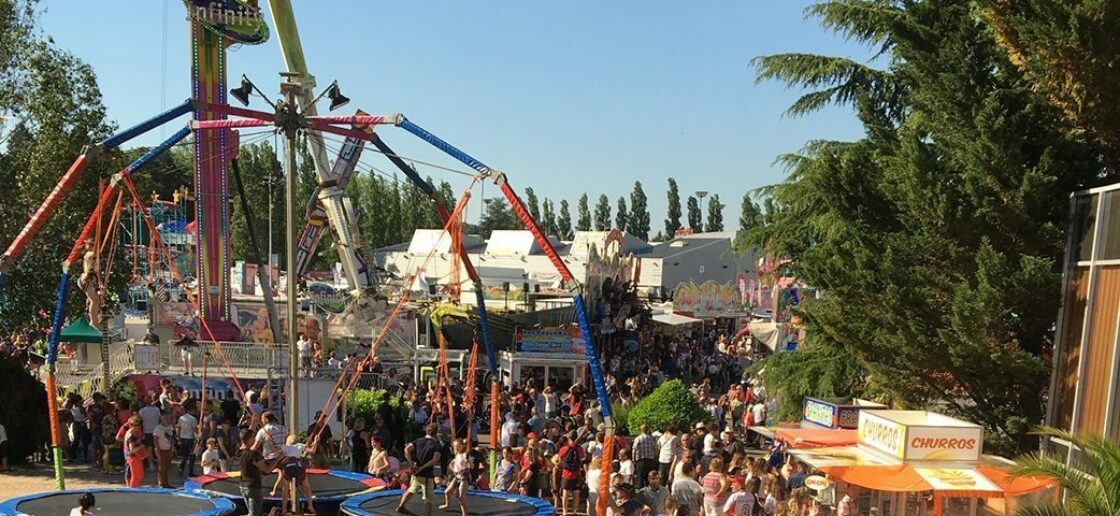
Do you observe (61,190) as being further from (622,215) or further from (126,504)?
(622,215)

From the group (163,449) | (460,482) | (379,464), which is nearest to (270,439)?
(460,482)

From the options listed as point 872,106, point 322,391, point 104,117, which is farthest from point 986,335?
point 104,117

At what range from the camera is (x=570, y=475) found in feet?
55.6

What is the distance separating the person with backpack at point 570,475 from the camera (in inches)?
667

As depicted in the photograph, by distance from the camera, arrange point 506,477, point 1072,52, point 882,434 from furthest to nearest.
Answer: point 506,477, point 1072,52, point 882,434

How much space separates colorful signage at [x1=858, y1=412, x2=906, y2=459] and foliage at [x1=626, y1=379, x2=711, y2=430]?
6426 millimetres

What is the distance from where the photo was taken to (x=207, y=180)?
3075 cm

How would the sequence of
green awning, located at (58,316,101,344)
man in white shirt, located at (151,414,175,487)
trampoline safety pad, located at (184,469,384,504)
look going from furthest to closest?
green awning, located at (58,316,101,344) < man in white shirt, located at (151,414,175,487) < trampoline safety pad, located at (184,469,384,504)

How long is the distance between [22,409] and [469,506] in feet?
29.9

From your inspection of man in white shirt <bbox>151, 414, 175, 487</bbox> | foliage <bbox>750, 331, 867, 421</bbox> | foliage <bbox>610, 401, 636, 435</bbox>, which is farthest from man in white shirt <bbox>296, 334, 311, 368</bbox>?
foliage <bbox>750, 331, 867, 421</bbox>

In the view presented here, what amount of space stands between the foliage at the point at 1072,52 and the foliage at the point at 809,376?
6.30m

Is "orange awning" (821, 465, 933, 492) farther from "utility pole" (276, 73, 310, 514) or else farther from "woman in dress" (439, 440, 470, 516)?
"utility pole" (276, 73, 310, 514)

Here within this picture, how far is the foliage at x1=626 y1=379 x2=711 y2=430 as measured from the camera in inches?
832

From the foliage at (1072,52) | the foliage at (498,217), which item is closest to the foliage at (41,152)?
the foliage at (1072,52)
